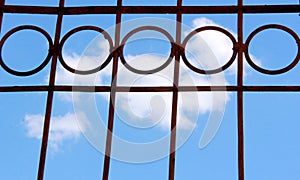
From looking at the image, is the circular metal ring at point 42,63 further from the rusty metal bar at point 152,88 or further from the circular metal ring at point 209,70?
the circular metal ring at point 209,70

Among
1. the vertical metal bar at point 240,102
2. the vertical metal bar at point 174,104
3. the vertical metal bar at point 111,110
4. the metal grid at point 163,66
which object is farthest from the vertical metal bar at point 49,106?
the vertical metal bar at point 240,102

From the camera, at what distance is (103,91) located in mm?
2219

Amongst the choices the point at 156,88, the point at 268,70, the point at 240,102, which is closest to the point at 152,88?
the point at 156,88

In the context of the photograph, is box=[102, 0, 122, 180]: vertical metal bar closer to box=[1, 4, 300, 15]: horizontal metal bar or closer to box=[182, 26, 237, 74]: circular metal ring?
box=[1, 4, 300, 15]: horizontal metal bar

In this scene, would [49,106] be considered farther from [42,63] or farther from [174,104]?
[174,104]

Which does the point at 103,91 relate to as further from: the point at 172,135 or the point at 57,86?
the point at 172,135

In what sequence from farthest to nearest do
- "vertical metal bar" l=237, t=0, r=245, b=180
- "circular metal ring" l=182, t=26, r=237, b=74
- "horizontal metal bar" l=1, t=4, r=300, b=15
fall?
1. "horizontal metal bar" l=1, t=4, r=300, b=15
2. "circular metal ring" l=182, t=26, r=237, b=74
3. "vertical metal bar" l=237, t=0, r=245, b=180

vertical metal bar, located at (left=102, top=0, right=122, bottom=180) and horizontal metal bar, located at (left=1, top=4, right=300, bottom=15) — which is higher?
horizontal metal bar, located at (left=1, top=4, right=300, bottom=15)

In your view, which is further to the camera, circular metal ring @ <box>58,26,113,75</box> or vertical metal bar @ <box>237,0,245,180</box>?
circular metal ring @ <box>58,26,113,75</box>

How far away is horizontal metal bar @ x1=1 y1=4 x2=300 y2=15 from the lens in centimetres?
230

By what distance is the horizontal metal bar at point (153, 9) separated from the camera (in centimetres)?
230

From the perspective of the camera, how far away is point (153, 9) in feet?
7.66

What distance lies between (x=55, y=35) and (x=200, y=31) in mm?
619

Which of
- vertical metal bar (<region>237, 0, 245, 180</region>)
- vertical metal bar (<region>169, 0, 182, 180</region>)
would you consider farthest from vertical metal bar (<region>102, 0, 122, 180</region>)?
vertical metal bar (<region>237, 0, 245, 180</region>)
